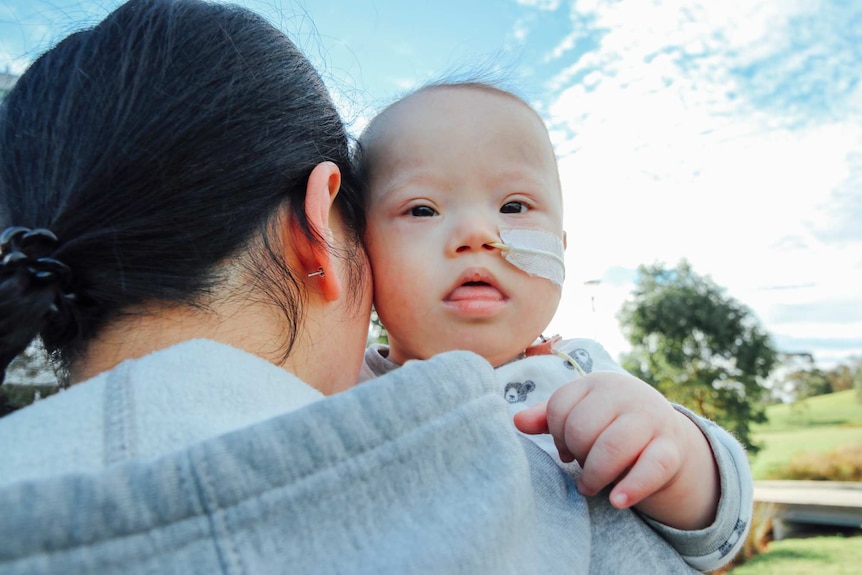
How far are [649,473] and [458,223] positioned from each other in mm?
791

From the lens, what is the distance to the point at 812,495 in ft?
56.4

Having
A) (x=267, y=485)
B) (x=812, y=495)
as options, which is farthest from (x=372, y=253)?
(x=812, y=495)

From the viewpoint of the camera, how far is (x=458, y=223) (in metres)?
1.58

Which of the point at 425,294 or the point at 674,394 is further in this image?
the point at 674,394

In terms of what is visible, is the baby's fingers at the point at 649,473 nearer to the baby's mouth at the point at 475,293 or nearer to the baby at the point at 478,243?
the baby at the point at 478,243

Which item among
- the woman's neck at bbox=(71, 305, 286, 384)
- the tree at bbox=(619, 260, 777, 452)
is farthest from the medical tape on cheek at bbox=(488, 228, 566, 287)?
the tree at bbox=(619, 260, 777, 452)

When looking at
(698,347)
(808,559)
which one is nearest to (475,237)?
(808,559)

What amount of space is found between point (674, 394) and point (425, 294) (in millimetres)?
16537

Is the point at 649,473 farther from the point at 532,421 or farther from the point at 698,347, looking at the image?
the point at 698,347

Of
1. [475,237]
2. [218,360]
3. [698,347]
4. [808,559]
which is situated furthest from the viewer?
[698,347]

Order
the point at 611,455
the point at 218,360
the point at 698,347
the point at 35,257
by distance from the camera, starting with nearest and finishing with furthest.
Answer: the point at 218,360
the point at 35,257
the point at 611,455
the point at 698,347

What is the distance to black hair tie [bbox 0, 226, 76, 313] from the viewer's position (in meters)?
0.88

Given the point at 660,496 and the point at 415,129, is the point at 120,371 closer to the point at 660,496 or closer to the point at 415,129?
the point at 660,496

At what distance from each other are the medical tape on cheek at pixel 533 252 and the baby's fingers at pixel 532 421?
507 mm
